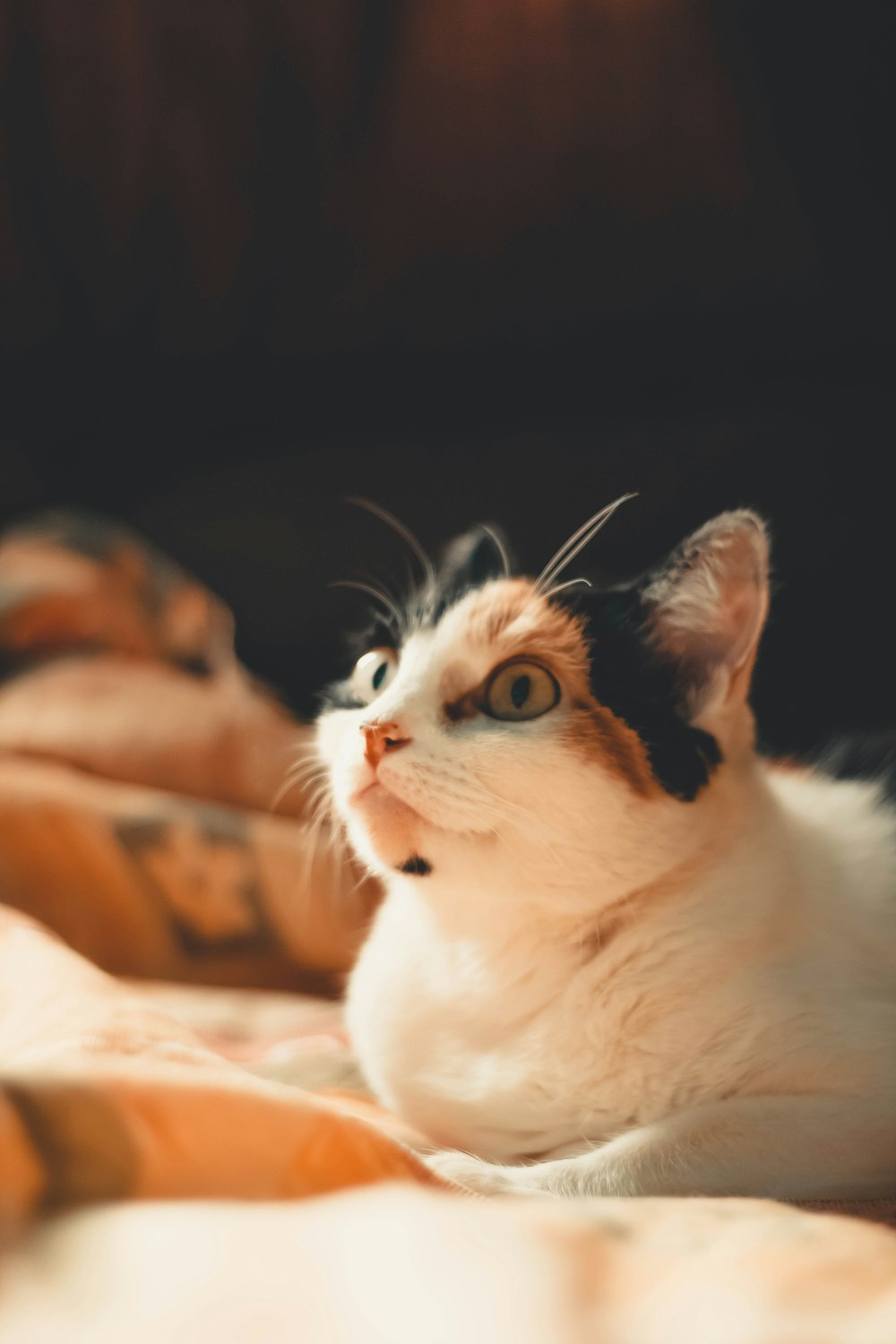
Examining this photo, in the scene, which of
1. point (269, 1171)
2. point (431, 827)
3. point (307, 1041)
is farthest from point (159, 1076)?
point (307, 1041)

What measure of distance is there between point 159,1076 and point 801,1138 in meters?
0.39

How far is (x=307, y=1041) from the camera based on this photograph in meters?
0.98

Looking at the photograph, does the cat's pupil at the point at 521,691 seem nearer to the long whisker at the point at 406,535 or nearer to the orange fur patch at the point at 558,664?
the orange fur patch at the point at 558,664

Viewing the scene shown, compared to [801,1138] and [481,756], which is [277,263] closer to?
[481,756]

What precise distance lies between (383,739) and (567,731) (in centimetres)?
13

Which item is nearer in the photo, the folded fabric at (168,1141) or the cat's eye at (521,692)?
the folded fabric at (168,1141)

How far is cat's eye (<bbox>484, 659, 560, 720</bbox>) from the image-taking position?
754 mm

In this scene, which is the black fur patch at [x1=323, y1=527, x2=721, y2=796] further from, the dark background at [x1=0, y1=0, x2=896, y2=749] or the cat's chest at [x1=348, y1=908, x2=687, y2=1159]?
the dark background at [x1=0, y1=0, x2=896, y2=749]

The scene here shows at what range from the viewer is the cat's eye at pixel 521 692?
754mm

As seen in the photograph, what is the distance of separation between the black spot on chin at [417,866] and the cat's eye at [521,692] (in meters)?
0.12

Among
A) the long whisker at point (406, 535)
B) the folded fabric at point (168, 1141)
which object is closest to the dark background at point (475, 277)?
the long whisker at point (406, 535)

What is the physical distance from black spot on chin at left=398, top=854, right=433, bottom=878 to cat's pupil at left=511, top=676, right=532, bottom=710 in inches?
5.1

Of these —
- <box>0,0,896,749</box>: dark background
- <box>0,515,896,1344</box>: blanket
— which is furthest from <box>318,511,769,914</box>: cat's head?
<box>0,0,896,749</box>: dark background

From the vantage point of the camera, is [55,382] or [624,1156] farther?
[55,382]
